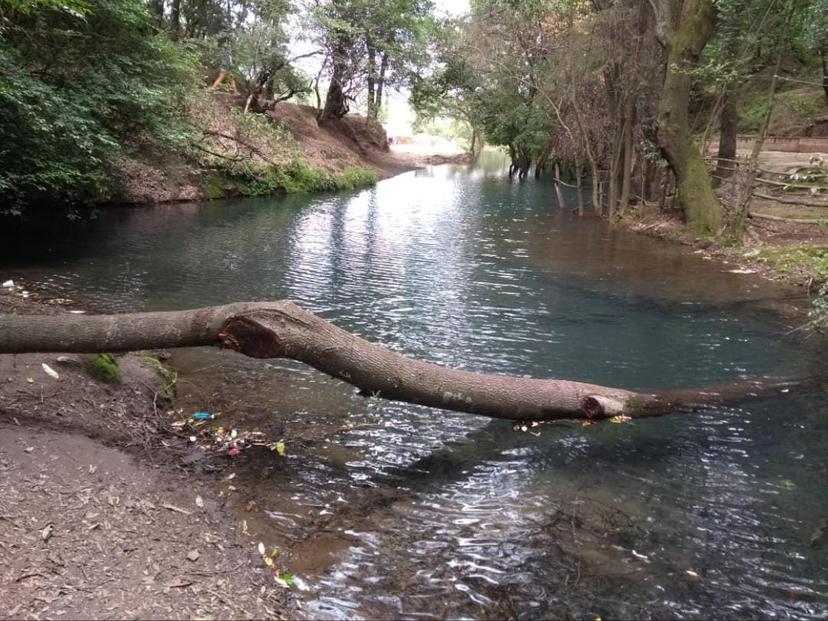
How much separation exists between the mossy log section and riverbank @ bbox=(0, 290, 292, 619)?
25.7 inches

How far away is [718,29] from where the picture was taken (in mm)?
17297

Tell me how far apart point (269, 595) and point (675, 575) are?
2638 millimetres

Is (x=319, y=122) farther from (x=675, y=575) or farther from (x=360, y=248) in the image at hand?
(x=675, y=575)

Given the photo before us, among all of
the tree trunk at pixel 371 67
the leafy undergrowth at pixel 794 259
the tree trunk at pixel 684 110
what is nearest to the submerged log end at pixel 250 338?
the leafy undergrowth at pixel 794 259

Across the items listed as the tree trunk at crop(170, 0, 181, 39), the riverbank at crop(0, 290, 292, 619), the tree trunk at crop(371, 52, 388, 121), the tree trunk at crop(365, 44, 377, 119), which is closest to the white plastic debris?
the riverbank at crop(0, 290, 292, 619)

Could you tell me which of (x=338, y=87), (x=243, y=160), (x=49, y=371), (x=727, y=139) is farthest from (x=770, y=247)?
(x=338, y=87)

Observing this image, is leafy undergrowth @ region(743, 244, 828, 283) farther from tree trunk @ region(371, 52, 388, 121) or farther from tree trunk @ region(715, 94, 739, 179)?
tree trunk @ region(371, 52, 388, 121)

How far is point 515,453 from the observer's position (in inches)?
228

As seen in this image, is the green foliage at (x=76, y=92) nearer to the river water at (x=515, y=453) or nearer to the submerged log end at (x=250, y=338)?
the river water at (x=515, y=453)

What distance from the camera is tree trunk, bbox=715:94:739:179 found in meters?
19.8

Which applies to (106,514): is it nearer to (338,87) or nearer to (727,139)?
(727,139)

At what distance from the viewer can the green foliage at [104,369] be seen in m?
5.99

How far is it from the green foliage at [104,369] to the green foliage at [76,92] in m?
5.20

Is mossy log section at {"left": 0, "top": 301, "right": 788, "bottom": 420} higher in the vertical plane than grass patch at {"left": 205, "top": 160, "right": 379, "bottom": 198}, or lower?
lower
